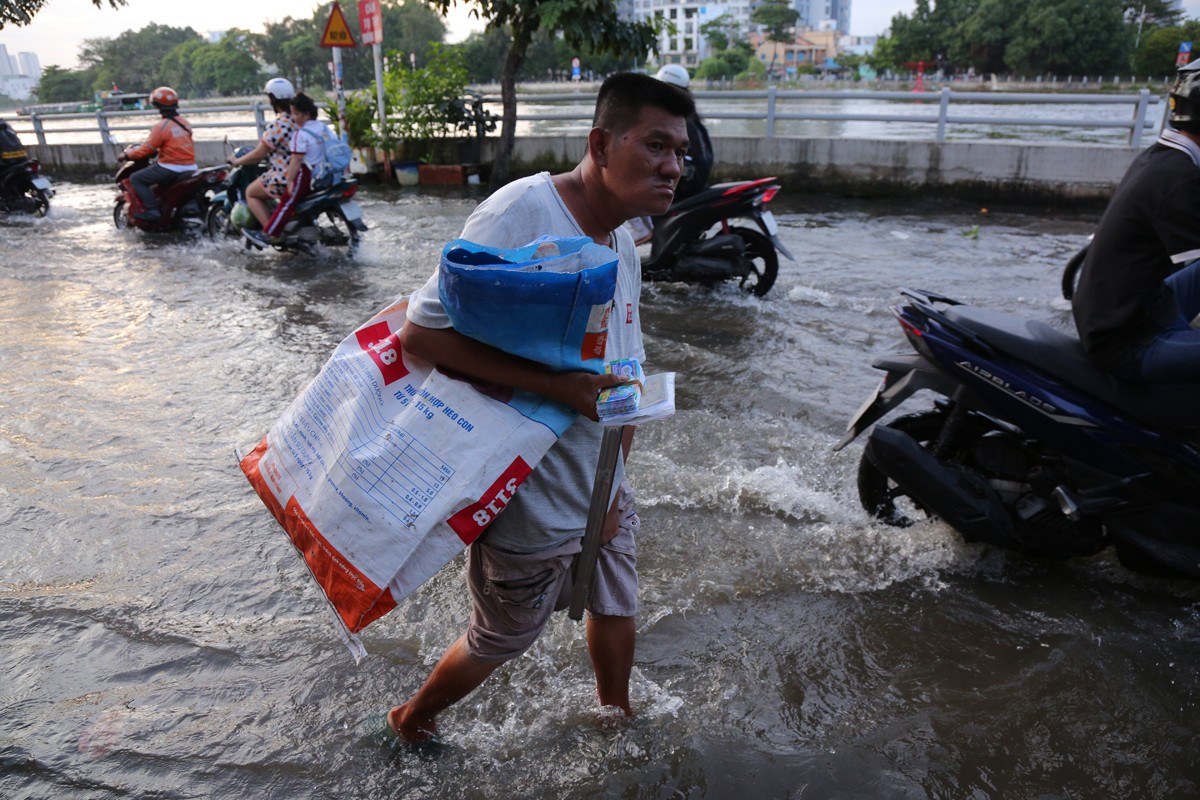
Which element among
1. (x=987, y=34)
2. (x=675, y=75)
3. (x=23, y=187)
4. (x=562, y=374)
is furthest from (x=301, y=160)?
(x=987, y=34)

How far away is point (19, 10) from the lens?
1655 centimetres

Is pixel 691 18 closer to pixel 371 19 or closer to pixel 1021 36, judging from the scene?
pixel 1021 36

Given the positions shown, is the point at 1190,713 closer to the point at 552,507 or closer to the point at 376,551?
the point at 552,507

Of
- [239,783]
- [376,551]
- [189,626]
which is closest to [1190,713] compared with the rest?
[376,551]

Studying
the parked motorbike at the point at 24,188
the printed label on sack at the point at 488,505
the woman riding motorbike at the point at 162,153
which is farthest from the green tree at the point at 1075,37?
the printed label on sack at the point at 488,505

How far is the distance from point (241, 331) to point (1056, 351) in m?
5.41

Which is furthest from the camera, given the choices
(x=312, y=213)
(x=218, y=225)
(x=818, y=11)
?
(x=818, y=11)

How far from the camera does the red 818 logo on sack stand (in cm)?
171

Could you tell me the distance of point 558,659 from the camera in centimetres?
274

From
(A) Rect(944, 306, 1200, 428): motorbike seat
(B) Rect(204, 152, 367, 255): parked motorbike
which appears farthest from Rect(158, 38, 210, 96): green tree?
(A) Rect(944, 306, 1200, 428): motorbike seat

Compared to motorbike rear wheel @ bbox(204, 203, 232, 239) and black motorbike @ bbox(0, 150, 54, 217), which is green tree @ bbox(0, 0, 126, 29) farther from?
motorbike rear wheel @ bbox(204, 203, 232, 239)

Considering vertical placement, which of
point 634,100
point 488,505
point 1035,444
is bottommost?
point 1035,444

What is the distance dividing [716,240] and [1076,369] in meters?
4.02

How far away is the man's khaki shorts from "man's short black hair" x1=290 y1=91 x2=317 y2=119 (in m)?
7.03
